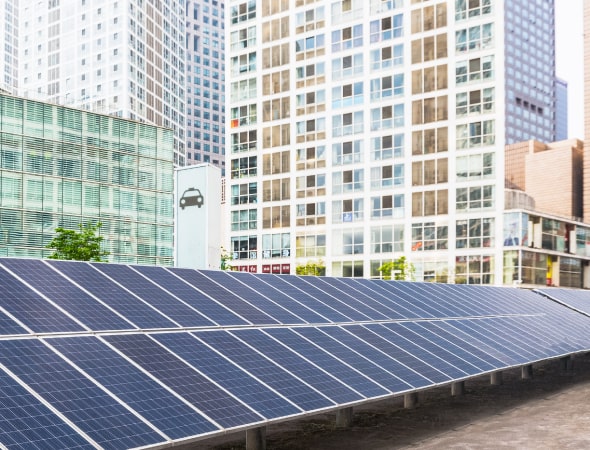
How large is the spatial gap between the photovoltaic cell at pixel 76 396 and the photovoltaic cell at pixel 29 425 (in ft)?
0.84

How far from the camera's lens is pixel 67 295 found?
1611 centimetres

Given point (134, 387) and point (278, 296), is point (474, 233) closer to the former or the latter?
point (278, 296)

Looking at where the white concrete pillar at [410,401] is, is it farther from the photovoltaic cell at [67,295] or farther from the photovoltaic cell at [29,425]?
the photovoltaic cell at [29,425]

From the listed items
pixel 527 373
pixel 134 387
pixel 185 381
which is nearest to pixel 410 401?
pixel 527 373

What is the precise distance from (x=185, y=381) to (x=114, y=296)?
384 centimetres

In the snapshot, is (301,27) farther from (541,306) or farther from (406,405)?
(406,405)

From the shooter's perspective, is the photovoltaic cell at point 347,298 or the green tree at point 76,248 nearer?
the photovoltaic cell at point 347,298

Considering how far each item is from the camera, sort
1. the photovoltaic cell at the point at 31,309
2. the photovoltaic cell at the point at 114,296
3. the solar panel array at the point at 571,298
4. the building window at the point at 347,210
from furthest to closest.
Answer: the building window at the point at 347,210
the solar panel array at the point at 571,298
the photovoltaic cell at the point at 114,296
the photovoltaic cell at the point at 31,309

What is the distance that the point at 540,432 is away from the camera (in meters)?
22.1

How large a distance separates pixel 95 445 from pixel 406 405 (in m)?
16.7

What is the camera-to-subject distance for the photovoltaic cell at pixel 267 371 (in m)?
15.3

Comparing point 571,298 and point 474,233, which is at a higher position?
point 474,233

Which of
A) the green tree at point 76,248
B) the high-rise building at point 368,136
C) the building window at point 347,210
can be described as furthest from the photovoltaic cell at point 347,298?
the building window at point 347,210

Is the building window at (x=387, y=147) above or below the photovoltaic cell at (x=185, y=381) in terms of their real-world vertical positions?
above
